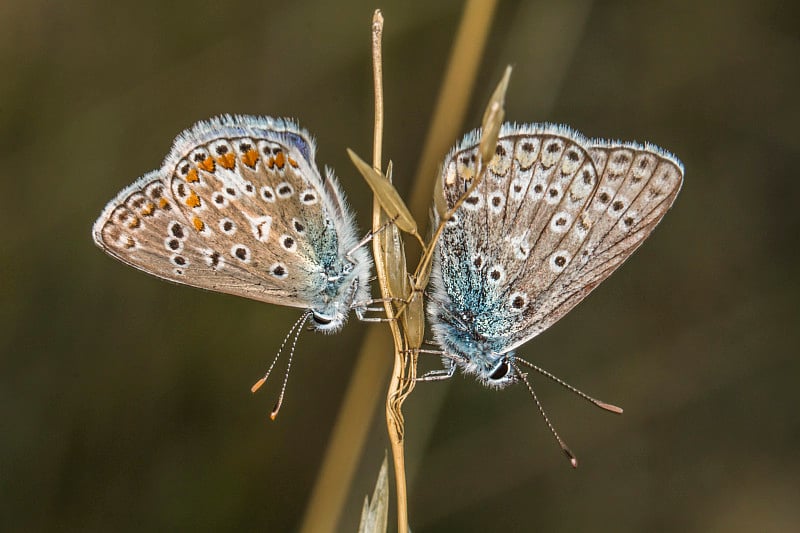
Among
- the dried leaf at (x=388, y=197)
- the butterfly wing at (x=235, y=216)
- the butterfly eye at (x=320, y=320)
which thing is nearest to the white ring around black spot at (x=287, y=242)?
the butterfly wing at (x=235, y=216)

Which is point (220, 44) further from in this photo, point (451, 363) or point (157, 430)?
point (451, 363)

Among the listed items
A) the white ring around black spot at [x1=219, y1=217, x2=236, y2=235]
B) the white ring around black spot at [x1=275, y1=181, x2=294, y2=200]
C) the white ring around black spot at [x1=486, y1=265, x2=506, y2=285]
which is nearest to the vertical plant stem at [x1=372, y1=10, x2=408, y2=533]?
the white ring around black spot at [x1=486, y1=265, x2=506, y2=285]

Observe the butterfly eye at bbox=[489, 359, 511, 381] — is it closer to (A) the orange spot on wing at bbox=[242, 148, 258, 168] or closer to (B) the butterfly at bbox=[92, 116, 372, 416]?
(B) the butterfly at bbox=[92, 116, 372, 416]

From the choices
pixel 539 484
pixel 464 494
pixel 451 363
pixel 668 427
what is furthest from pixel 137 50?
pixel 668 427

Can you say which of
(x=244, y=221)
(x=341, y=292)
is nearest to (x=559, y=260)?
(x=341, y=292)

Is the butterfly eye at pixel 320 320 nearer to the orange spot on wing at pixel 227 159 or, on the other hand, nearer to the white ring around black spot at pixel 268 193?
the white ring around black spot at pixel 268 193
